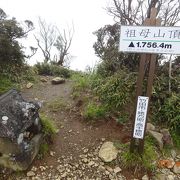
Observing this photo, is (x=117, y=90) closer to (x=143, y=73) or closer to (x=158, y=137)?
(x=158, y=137)

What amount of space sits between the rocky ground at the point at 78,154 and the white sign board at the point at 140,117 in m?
0.54

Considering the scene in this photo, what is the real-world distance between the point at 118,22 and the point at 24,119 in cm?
520

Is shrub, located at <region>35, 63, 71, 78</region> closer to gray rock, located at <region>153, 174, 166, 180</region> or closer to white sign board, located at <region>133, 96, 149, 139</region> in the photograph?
white sign board, located at <region>133, 96, 149, 139</region>

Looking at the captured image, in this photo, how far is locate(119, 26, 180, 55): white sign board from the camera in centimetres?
366

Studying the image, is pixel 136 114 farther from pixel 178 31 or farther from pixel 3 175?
pixel 3 175

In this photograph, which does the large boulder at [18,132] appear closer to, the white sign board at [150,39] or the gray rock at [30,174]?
the gray rock at [30,174]

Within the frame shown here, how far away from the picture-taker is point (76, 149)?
14.6 ft

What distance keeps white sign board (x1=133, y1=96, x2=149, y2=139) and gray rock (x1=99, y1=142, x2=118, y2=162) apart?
1.58 ft

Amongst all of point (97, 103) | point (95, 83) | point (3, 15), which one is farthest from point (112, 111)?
point (3, 15)

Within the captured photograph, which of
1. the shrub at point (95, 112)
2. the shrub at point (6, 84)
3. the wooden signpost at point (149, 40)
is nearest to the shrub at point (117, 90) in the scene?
the shrub at point (95, 112)

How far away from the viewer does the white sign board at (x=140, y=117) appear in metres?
3.96

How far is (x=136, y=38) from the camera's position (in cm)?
375

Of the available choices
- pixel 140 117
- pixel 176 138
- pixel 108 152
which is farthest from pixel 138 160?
pixel 176 138

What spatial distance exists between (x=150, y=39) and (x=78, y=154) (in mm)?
2128
